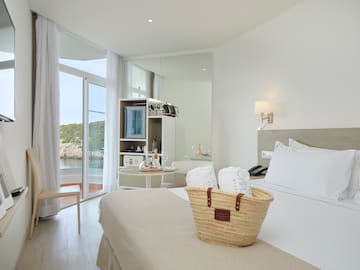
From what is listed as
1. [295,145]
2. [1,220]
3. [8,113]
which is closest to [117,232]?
[1,220]

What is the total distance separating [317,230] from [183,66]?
3990 millimetres

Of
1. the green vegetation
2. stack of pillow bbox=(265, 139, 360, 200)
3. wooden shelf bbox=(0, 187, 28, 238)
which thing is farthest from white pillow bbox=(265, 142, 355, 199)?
the green vegetation

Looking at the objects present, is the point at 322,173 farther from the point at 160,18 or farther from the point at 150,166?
the point at 160,18

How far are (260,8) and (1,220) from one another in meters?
3.24

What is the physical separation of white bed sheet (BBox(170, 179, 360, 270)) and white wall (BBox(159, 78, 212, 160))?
2.63m

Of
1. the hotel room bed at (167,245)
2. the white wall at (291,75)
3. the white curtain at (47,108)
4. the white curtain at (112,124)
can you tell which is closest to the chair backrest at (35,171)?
the white curtain at (47,108)

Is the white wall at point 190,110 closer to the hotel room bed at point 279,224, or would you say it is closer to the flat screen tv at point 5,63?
the hotel room bed at point 279,224

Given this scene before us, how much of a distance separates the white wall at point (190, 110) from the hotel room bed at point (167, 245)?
2782 mm

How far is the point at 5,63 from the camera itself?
1.75m

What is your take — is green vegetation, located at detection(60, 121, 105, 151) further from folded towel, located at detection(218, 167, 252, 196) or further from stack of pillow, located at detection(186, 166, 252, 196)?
folded towel, located at detection(218, 167, 252, 196)

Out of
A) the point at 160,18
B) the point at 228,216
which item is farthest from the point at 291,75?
the point at 228,216

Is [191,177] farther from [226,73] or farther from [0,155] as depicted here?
[226,73]

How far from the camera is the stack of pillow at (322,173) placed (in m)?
2.12

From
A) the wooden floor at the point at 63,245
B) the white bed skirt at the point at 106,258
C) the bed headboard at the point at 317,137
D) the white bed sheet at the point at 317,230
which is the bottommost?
the wooden floor at the point at 63,245
